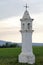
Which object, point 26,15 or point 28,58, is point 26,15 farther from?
point 28,58

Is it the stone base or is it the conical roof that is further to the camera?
the conical roof

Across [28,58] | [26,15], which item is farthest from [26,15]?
[28,58]

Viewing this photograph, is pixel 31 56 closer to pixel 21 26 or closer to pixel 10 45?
pixel 21 26

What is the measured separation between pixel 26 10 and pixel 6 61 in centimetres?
403

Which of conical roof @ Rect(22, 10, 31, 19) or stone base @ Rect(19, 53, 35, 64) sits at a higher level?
conical roof @ Rect(22, 10, 31, 19)

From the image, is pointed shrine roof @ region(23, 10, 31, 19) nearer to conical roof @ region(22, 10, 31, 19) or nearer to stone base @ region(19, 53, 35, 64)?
conical roof @ region(22, 10, 31, 19)

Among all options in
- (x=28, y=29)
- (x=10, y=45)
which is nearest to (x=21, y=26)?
(x=28, y=29)

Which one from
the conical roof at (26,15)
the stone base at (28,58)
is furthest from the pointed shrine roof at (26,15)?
the stone base at (28,58)

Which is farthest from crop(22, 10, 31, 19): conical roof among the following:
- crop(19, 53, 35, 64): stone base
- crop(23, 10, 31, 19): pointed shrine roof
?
crop(19, 53, 35, 64): stone base

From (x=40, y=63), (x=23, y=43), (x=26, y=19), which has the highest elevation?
(x=26, y=19)

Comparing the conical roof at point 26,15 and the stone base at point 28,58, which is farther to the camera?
the conical roof at point 26,15

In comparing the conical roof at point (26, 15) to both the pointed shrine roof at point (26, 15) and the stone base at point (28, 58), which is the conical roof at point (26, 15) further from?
the stone base at point (28, 58)

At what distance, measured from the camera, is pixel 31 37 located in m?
22.4

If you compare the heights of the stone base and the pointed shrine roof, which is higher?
the pointed shrine roof
